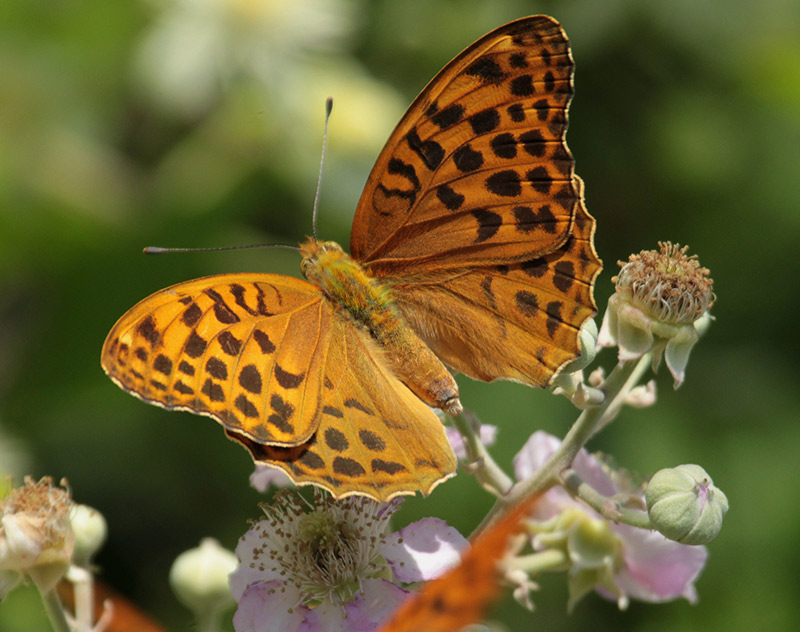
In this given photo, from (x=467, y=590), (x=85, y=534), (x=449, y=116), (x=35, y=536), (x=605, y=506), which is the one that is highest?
(x=449, y=116)

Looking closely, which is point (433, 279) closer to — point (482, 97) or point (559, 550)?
point (482, 97)

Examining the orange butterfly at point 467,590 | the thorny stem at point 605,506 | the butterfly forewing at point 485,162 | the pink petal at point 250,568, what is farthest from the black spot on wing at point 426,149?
the orange butterfly at point 467,590

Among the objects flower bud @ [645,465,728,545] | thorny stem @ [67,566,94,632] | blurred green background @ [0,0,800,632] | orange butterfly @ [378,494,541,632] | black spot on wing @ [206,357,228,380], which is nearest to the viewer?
orange butterfly @ [378,494,541,632]

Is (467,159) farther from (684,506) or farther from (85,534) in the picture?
(85,534)

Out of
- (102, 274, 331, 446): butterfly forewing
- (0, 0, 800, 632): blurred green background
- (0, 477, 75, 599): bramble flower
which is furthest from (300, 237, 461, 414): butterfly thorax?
(0, 0, 800, 632): blurred green background

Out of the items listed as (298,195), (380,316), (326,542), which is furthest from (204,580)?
(298,195)

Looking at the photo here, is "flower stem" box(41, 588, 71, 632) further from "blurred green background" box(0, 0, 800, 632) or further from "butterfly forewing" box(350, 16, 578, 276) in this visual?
"blurred green background" box(0, 0, 800, 632)
